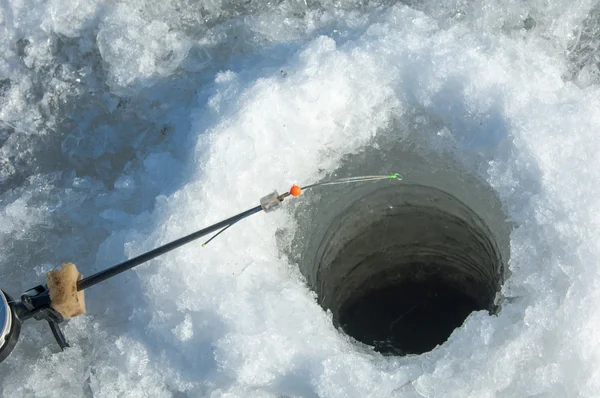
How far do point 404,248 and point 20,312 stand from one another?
7.92ft

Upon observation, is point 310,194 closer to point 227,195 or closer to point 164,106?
point 227,195

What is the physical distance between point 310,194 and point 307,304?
65 centimetres

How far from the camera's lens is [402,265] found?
4316 mm

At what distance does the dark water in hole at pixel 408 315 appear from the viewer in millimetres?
4242

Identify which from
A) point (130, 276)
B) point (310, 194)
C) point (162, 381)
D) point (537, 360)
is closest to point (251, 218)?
point (310, 194)

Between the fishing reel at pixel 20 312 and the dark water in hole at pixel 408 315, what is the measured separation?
205 cm

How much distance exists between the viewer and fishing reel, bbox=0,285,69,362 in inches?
99.8

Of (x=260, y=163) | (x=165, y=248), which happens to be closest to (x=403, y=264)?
(x=260, y=163)

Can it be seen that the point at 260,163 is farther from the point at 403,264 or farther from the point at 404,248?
the point at 403,264

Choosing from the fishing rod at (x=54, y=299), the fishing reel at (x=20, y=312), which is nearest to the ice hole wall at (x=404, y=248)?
the fishing rod at (x=54, y=299)

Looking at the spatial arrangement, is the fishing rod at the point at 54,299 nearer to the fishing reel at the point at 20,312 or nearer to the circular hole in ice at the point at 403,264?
the fishing reel at the point at 20,312

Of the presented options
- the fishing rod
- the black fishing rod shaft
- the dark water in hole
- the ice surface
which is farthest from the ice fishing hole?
the fishing rod

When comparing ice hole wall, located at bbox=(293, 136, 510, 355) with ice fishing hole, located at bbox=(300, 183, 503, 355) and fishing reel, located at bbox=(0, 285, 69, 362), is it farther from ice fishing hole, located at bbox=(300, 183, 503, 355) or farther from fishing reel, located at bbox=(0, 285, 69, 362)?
fishing reel, located at bbox=(0, 285, 69, 362)

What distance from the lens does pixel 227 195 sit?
294 centimetres
